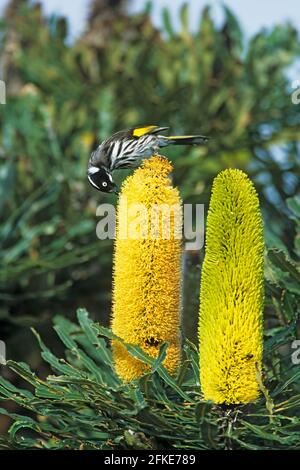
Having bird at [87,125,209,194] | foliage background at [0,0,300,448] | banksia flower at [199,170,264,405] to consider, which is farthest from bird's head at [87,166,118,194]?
foliage background at [0,0,300,448]

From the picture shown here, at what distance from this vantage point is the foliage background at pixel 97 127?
226 cm

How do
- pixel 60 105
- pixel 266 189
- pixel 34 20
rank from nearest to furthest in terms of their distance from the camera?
pixel 266 189 < pixel 60 105 < pixel 34 20

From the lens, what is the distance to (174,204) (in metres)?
0.79

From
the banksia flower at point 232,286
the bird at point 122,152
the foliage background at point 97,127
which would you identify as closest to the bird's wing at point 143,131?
the bird at point 122,152

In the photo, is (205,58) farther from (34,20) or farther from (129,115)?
(34,20)

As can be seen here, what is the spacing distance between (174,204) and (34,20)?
2.43 meters

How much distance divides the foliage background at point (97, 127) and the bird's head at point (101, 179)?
107 cm

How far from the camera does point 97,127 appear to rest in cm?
253

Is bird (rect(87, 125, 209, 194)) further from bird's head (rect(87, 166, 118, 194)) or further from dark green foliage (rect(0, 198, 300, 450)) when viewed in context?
dark green foliage (rect(0, 198, 300, 450))

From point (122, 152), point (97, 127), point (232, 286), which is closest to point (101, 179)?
point (122, 152)

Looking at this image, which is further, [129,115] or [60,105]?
[60,105]

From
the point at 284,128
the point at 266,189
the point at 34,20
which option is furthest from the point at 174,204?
the point at 34,20

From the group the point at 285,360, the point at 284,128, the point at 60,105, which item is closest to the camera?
the point at 285,360
